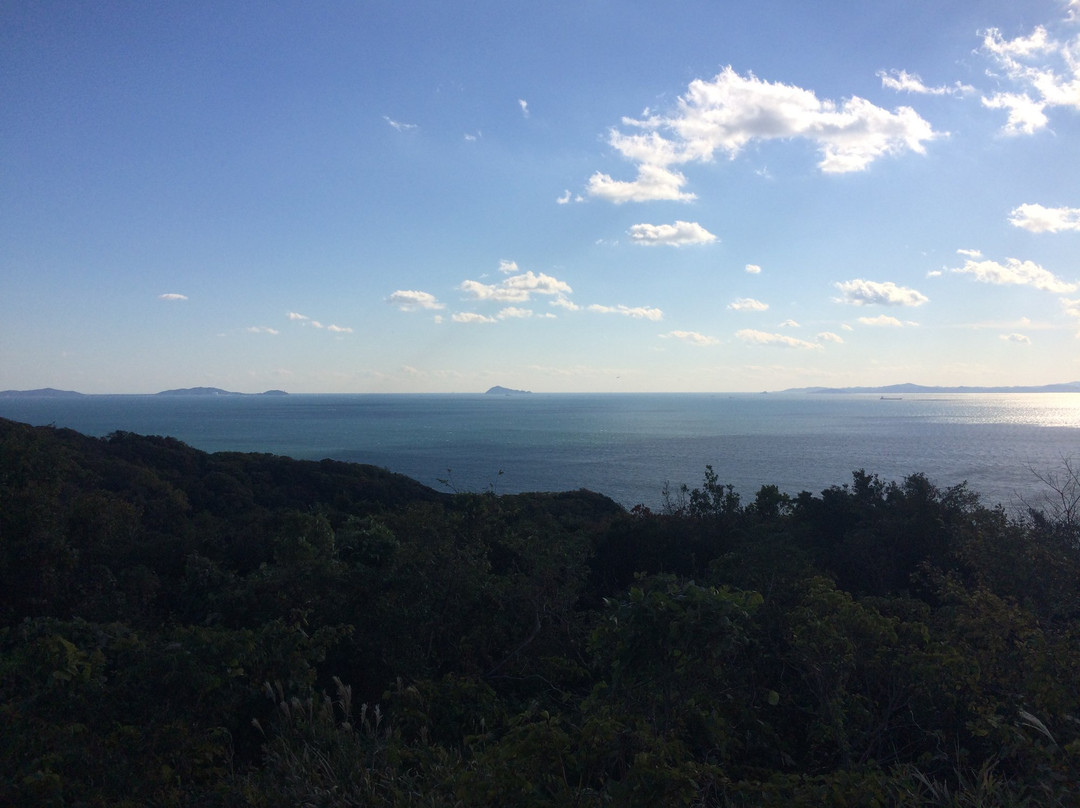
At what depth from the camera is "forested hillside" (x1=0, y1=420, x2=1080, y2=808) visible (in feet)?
14.8

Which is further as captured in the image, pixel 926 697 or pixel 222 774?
pixel 926 697

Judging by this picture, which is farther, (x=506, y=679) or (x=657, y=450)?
(x=657, y=450)

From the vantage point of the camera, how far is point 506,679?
8.63 meters

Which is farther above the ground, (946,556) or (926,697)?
(926,697)

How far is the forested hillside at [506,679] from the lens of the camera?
4520 millimetres

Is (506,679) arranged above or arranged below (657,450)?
above

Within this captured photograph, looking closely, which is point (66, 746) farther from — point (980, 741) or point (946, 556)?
point (946, 556)

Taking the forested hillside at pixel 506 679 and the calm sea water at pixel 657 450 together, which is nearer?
the forested hillside at pixel 506 679

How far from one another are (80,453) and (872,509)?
114 ft

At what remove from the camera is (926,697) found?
5.98m

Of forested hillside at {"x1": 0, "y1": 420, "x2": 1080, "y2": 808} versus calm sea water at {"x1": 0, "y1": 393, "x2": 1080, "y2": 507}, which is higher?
forested hillside at {"x1": 0, "y1": 420, "x2": 1080, "y2": 808}

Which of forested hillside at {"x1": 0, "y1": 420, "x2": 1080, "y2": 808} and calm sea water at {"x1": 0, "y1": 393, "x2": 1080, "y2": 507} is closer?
forested hillside at {"x1": 0, "y1": 420, "x2": 1080, "y2": 808}

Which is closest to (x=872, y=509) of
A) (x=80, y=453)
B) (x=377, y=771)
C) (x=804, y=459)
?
(x=377, y=771)

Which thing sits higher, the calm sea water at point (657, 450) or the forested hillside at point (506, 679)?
the forested hillside at point (506, 679)
